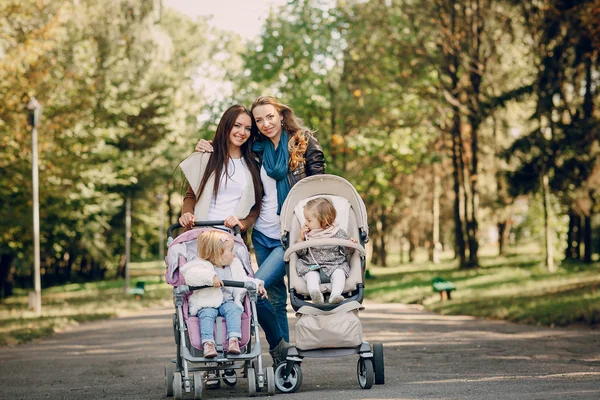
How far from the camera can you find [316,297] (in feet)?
25.3

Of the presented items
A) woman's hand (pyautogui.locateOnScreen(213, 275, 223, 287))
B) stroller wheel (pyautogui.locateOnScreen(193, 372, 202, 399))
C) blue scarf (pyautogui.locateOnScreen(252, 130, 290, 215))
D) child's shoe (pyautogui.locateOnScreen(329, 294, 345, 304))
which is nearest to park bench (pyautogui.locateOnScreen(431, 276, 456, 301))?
blue scarf (pyautogui.locateOnScreen(252, 130, 290, 215))

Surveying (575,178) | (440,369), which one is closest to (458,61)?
(575,178)

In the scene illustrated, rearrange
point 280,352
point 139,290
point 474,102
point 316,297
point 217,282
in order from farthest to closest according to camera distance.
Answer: point 474,102
point 139,290
point 280,352
point 316,297
point 217,282

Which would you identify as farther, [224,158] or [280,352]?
[224,158]

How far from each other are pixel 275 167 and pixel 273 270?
877 mm

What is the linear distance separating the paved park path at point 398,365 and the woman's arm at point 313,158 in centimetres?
185

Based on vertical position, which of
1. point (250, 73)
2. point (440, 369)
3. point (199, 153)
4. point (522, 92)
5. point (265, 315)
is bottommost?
point (440, 369)

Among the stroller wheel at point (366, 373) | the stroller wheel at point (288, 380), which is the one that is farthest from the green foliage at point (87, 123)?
the stroller wheel at point (366, 373)

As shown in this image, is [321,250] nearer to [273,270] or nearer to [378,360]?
[273,270]

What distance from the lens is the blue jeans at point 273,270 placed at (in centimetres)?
821

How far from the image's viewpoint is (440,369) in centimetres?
933

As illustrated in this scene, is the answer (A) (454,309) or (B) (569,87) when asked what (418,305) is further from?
(B) (569,87)

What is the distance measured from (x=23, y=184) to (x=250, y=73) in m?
15.2

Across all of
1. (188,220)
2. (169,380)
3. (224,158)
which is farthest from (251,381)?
(224,158)
